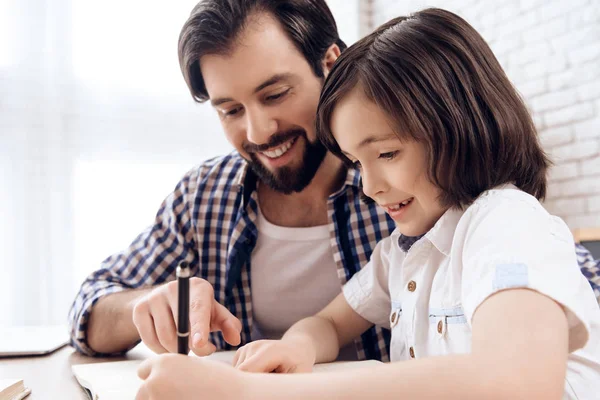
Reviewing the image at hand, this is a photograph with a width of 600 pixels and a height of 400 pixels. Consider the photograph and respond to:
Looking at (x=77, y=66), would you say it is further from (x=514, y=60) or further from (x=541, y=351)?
(x=541, y=351)

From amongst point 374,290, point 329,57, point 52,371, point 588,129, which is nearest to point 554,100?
point 588,129

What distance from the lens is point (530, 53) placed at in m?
2.79

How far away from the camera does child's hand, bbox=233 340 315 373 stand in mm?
693

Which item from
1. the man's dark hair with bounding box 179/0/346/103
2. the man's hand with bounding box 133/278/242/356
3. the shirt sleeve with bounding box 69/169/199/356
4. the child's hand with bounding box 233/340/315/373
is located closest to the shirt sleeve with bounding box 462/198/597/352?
the child's hand with bounding box 233/340/315/373

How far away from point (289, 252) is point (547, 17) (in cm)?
202

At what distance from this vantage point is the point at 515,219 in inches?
25.0

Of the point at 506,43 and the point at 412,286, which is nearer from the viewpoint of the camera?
the point at 412,286

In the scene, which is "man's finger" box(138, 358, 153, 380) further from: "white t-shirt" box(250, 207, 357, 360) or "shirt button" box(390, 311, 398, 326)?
"white t-shirt" box(250, 207, 357, 360)

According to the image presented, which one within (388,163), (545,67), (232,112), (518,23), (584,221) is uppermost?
(518,23)

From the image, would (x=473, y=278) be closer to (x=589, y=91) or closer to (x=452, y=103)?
(x=452, y=103)

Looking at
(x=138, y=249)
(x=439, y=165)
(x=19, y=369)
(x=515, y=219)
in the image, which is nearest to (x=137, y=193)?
(x=138, y=249)

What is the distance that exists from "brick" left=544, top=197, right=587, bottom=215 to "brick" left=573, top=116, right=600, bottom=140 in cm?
27

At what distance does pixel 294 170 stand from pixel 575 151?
1.77 meters

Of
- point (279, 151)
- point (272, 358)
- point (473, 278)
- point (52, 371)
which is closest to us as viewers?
point (473, 278)
